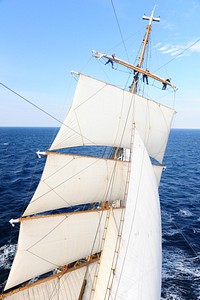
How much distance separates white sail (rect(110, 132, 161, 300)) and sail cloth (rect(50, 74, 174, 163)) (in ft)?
24.1

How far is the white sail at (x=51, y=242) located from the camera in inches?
510

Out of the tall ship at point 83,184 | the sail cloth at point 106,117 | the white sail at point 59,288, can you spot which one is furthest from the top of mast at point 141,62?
the white sail at point 59,288

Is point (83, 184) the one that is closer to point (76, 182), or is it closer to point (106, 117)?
point (76, 182)

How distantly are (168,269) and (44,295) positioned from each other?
35.3 feet

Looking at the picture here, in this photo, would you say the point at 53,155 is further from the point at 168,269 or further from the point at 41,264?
the point at 168,269

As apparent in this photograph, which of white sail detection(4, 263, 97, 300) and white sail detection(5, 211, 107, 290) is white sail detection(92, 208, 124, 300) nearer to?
white sail detection(5, 211, 107, 290)

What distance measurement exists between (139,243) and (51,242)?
8.67 m

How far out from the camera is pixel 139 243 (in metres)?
7.09

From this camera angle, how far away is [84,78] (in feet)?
48.6

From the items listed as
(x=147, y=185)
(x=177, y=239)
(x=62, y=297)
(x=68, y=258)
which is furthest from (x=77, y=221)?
(x=177, y=239)

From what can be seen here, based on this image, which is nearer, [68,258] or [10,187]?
[68,258]

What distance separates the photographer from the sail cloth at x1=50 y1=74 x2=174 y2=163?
49.0ft

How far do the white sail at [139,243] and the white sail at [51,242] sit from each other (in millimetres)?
5858

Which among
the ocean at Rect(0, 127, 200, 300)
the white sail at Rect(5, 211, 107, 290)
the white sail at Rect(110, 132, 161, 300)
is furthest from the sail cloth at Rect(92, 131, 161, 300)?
the ocean at Rect(0, 127, 200, 300)
